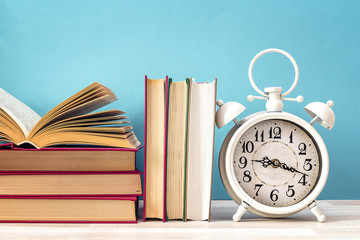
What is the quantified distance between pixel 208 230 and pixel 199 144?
0.20 metres

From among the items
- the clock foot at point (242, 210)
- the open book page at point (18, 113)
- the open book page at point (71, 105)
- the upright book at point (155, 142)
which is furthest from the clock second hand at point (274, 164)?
the open book page at point (18, 113)

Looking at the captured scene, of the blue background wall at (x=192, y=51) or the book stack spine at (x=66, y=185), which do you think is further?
the blue background wall at (x=192, y=51)

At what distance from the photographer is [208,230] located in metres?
0.80

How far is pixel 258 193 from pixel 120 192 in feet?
1.13

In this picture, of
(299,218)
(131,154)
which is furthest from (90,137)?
(299,218)

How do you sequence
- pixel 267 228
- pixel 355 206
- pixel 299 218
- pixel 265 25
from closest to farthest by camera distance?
pixel 267 228 < pixel 299 218 < pixel 355 206 < pixel 265 25

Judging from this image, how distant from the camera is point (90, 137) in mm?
840

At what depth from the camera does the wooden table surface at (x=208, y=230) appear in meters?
0.75

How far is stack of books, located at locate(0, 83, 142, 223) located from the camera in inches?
32.8

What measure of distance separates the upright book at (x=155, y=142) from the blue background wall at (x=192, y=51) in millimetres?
307

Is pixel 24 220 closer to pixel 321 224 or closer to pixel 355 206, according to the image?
pixel 321 224

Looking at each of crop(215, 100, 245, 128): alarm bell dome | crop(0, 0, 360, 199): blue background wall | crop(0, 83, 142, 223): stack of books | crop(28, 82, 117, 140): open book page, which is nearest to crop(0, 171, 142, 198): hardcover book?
crop(0, 83, 142, 223): stack of books

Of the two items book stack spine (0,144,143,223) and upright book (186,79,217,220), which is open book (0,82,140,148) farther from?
upright book (186,79,217,220)

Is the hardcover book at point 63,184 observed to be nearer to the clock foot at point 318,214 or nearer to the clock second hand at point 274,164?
the clock second hand at point 274,164
